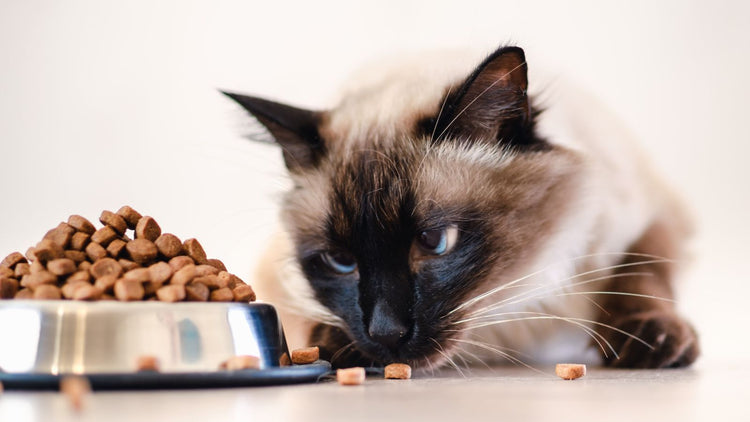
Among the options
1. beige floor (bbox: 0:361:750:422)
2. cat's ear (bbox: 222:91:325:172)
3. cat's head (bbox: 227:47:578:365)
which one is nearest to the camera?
beige floor (bbox: 0:361:750:422)

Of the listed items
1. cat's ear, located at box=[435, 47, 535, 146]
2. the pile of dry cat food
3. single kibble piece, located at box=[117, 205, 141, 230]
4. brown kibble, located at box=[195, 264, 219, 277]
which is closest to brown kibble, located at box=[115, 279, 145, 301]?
the pile of dry cat food

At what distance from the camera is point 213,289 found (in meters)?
1.23

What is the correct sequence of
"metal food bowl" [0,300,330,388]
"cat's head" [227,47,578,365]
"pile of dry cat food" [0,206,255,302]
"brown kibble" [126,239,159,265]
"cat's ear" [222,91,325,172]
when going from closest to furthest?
"metal food bowl" [0,300,330,388], "pile of dry cat food" [0,206,255,302], "brown kibble" [126,239,159,265], "cat's head" [227,47,578,365], "cat's ear" [222,91,325,172]

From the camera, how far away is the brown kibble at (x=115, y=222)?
1.30 metres

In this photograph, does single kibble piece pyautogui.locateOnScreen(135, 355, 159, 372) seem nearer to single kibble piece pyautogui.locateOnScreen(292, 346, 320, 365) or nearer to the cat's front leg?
single kibble piece pyautogui.locateOnScreen(292, 346, 320, 365)

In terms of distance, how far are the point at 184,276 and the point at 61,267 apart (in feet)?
0.63

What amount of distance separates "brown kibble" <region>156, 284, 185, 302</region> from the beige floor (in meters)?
0.16

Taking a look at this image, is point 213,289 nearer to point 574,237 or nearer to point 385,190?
point 385,190

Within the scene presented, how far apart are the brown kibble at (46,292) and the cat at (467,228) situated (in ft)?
1.67

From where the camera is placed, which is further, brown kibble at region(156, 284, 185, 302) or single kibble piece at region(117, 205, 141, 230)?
single kibble piece at region(117, 205, 141, 230)

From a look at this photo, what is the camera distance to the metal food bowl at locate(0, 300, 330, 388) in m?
1.04

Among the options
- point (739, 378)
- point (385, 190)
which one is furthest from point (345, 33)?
point (739, 378)

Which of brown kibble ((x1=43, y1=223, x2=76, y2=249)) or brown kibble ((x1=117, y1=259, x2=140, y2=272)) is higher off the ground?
brown kibble ((x1=43, y1=223, x2=76, y2=249))

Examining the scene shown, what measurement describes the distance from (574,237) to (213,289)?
0.77 m
